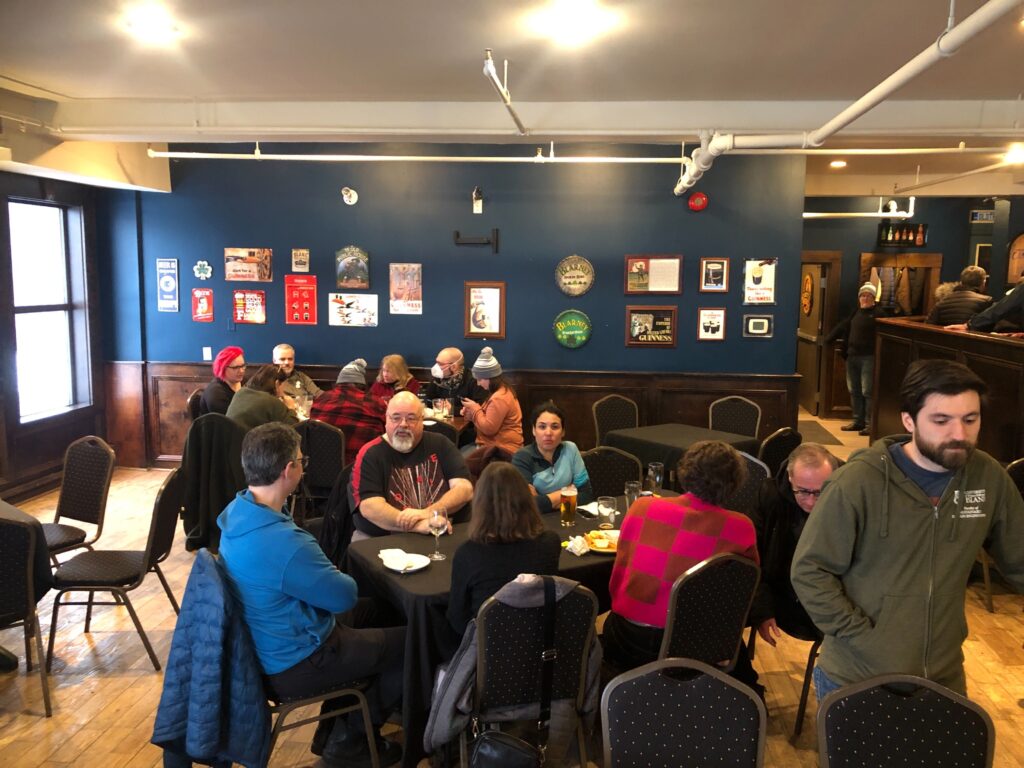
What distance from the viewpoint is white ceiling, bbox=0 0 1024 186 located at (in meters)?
4.09

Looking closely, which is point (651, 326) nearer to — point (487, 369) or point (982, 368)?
point (487, 369)

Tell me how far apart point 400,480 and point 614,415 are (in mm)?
3395

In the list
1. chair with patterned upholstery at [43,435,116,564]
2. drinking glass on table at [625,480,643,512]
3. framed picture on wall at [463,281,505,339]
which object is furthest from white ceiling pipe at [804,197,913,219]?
chair with patterned upholstery at [43,435,116,564]

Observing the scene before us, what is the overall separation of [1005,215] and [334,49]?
32.5 feet

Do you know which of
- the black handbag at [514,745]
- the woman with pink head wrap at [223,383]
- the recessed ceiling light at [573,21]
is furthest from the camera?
the woman with pink head wrap at [223,383]

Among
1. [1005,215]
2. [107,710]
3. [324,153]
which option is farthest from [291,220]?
[1005,215]

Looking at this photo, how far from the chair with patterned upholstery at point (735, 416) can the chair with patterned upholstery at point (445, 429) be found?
7.50 feet

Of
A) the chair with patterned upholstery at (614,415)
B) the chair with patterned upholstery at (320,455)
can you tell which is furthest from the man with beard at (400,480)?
the chair with patterned upholstery at (614,415)

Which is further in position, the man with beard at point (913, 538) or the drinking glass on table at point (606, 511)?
the drinking glass on table at point (606, 511)

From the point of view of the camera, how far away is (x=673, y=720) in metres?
2.07

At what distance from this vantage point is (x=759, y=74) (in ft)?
17.2

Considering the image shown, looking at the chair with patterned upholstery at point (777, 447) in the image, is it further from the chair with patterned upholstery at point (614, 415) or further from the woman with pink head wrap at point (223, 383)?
the woman with pink head wrap at point (223, 383)

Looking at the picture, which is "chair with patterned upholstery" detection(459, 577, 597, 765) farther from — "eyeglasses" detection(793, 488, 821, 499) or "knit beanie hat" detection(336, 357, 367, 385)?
"knit beanie hat" detection(336, 357, 367, 385)

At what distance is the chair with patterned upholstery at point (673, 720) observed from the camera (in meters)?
2.05
